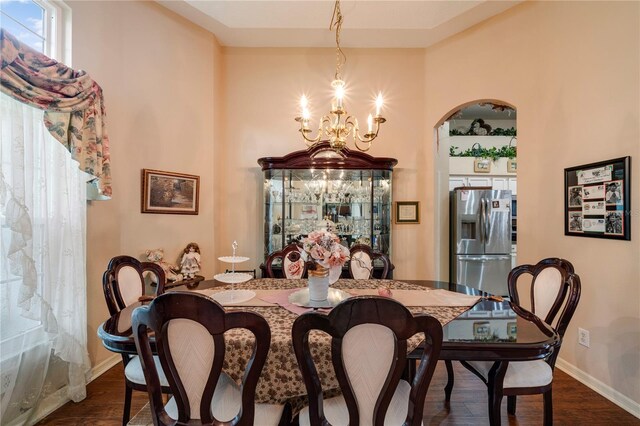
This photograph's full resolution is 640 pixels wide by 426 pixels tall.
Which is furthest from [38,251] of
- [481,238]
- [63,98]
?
[481,238]

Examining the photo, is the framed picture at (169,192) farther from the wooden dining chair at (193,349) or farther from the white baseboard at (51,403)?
the wooden dining chair at (193,349)

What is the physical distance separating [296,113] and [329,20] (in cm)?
106

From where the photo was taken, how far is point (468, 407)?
6.93 feet

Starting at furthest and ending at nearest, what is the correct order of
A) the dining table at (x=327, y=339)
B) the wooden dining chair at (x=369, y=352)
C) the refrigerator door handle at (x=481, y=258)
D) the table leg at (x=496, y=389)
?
the refrigerator door handle at (x=481, y=258), the table leg at (x=496, y=389), the dining table at (x=327, y=339), the wooden dining chair at (x=369, y=352)

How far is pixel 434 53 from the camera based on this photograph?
368 cm

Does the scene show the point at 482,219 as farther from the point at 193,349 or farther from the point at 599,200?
the point at 193,349

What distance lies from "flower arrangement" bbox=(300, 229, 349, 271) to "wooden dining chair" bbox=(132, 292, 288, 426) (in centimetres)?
64

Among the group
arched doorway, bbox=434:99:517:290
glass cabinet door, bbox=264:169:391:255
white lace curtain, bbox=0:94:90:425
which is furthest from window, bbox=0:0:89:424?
arched doorway, bbox=434:99:517:290

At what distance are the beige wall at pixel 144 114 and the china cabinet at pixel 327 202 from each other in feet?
2.37

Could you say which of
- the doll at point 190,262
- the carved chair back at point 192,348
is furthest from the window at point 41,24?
Answer: the carved chair back at point 192,348

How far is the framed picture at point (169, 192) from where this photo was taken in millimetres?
2949

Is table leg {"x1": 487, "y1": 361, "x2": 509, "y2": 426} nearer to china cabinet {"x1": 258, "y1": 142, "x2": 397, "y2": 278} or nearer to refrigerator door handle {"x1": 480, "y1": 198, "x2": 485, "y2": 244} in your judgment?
china cabinet {"x1": 258, "y1": 142, "x2": 397, "y2": 278}

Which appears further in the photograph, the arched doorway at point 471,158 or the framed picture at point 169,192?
the arched doorway at point 471,158

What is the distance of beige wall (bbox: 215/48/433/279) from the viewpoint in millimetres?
3773
